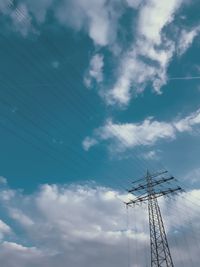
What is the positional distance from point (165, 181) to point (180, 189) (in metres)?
2.59

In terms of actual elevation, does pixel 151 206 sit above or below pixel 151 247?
above

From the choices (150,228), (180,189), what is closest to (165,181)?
(180,189)

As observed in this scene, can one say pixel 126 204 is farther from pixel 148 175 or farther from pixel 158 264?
pixel 158 264

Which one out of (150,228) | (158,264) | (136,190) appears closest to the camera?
(158,264)

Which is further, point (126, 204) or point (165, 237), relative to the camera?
point (126, 204)

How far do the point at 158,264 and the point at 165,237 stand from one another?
13.8 ft

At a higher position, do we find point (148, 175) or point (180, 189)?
point (148, 175)

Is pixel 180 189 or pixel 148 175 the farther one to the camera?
pixel 148 175

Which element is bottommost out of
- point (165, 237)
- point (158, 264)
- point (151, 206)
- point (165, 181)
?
point (158, 264)

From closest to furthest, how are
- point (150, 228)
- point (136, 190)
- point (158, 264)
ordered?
point (158, 264) → point (150, 228) → point (136, 190)

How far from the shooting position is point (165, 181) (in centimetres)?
5203

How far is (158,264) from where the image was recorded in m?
45.3

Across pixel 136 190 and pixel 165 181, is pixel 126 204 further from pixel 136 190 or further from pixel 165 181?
pixel 165 181

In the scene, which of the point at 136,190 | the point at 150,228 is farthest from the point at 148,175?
the point at 150,228
